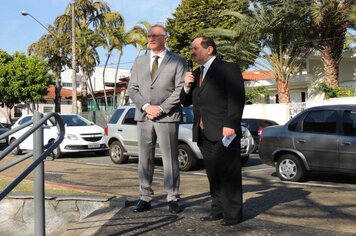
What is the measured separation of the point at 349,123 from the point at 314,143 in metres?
0.73

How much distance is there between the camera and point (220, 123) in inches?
189

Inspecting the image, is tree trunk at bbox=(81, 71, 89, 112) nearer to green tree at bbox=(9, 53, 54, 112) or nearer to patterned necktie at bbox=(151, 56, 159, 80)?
green tree at bbox=(9, 53, 54, 112)

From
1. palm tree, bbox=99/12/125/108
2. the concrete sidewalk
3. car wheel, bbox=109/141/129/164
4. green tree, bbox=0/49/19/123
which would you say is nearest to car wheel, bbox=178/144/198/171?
car wheel, bbox=109/141/129/164

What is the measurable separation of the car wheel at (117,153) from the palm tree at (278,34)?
14.2 meters

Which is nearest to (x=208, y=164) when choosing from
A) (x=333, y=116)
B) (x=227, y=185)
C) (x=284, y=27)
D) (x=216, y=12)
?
(x=227, y=185)

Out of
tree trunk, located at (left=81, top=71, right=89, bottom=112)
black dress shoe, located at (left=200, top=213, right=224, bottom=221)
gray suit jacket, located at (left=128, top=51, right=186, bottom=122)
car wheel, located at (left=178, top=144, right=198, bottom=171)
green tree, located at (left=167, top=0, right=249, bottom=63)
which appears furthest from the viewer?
tree trunk, located at (left=81, top=71, right=89, bottom=112)

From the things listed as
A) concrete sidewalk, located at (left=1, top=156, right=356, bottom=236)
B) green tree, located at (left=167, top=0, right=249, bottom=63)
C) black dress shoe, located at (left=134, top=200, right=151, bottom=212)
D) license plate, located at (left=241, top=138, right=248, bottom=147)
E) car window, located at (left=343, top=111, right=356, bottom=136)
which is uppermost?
green tree, located at (left=167, top=0, right=249, bottom=63)

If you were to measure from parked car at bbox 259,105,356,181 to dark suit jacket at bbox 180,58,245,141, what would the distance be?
171 inches

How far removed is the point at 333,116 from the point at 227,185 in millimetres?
4687

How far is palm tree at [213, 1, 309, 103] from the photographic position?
2488 cm

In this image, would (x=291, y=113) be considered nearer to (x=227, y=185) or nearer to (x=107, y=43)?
(x=107, y=43)

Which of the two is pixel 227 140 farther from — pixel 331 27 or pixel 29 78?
pixel 29 78

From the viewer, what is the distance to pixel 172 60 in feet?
17.8

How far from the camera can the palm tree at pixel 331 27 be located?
23938mm
